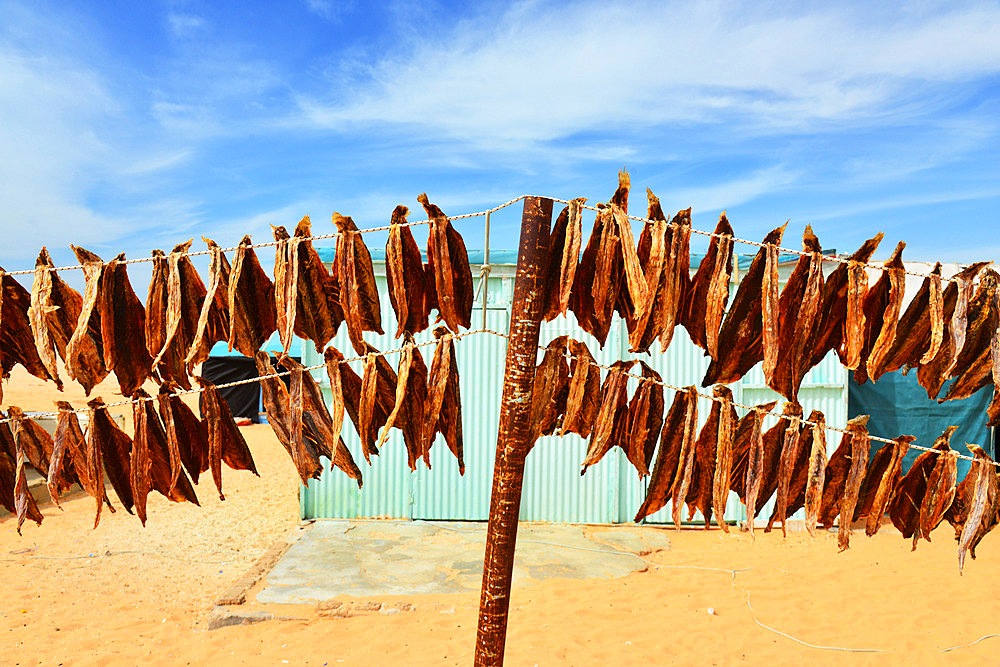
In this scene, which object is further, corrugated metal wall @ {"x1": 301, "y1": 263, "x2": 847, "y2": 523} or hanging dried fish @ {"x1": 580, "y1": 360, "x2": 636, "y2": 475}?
corrugated metal wall @ {"x1": 301, "y1": 263, "x2": 847, "y2": 523}

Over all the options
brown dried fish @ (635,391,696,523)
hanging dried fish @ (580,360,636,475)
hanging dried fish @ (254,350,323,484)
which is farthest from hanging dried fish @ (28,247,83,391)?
brown dried fish @ (635,391,696,523)

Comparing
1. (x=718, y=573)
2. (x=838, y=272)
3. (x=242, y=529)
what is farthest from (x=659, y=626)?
A: (x=242, y=529)

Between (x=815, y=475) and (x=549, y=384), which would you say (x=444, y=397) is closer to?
(x=549, y=384)

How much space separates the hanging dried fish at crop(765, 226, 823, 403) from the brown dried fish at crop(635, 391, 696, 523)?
30 centimetres

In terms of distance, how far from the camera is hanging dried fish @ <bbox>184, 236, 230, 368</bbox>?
2.11m

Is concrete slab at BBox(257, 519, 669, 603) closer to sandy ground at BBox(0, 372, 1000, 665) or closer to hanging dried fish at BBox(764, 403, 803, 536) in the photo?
sandy ground at BBox(0, 372, 1000, 665)

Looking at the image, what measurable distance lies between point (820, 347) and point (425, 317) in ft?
4.54

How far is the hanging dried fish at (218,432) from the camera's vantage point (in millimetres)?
2219

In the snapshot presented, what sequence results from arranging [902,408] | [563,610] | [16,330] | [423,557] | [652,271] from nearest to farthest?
[652,271]
[16,330]
[563,610]
[423,557]
[902,408]

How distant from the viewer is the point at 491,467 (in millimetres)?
8141

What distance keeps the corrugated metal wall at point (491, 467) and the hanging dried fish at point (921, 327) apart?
5.87 meters

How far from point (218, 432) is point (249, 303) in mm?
478

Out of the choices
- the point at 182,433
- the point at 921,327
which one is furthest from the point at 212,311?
the point at 921,327

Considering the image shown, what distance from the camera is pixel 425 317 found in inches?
91.0
